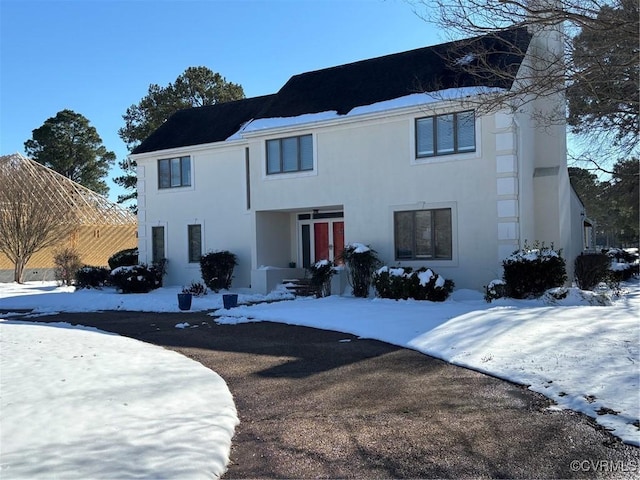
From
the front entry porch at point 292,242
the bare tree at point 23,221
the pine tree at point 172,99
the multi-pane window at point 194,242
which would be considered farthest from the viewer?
the pine tree at point 172,99

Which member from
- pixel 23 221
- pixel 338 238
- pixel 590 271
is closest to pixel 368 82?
pixel 338 238

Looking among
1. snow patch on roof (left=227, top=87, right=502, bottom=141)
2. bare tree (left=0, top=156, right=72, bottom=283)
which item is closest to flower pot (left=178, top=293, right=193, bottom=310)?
snow patch on roof (left=227, top=87, right=502, bottom=141)

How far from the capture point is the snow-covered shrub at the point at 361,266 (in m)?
16.5

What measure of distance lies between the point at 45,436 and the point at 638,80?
841cm

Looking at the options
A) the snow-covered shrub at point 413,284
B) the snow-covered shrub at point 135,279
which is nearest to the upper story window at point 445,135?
the snow-covered shrub at point 413,284

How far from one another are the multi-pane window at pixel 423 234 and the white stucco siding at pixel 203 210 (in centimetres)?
642

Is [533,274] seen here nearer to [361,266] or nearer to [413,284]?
[413,284]

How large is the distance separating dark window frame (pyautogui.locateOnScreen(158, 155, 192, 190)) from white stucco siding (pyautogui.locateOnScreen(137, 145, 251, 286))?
166 mm

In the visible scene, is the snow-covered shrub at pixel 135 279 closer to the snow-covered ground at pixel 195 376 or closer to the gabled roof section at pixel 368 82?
the gabled roof section at pixel 368 82

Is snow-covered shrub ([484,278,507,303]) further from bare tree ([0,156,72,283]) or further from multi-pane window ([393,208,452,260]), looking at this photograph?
bare tree ([0,156,72,283])

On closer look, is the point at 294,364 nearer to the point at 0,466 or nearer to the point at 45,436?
the point at 45,436

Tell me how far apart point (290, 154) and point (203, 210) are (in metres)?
5.05

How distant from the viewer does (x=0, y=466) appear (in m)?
4.29

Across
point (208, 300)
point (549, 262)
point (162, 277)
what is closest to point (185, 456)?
point (549, 262)
